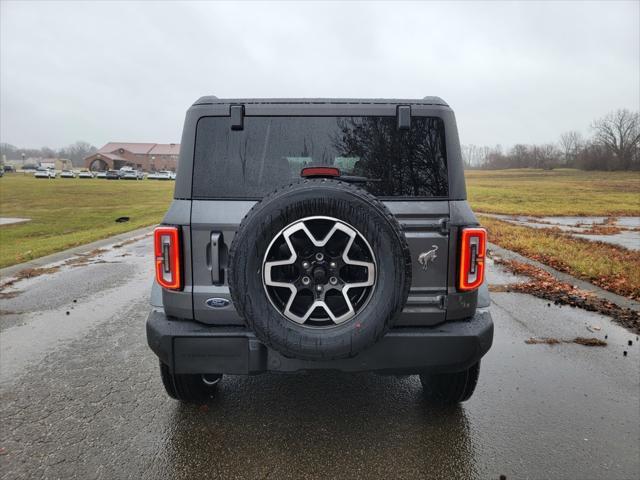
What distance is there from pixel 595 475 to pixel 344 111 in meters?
2.59

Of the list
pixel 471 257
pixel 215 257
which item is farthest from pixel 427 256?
pixel 215 257

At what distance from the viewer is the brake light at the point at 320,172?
2.57m

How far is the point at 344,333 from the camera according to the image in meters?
2.33

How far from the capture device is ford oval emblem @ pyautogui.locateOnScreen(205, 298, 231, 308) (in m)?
2.66

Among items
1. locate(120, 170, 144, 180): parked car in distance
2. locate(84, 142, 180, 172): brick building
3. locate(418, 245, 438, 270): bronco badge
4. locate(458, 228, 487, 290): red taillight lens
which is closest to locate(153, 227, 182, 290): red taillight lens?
locate(418, 245, 438, 270): bronco badge

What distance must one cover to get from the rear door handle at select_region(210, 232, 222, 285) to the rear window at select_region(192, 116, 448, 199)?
29 centimetres

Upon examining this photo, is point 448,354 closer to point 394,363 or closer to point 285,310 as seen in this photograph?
point 394,363

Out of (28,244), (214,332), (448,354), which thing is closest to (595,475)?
(448,354)

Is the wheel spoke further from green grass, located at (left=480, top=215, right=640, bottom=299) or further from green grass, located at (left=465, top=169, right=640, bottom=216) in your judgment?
green grass, located at (left=465, top=169, right=640, bottom=216)

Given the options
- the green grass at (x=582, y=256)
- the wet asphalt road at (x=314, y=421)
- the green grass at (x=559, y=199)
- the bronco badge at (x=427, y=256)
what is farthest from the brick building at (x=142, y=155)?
the bronco badge at (x=427, y=256)

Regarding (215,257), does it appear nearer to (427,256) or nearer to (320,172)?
(320,172)

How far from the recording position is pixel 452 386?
3.15 m

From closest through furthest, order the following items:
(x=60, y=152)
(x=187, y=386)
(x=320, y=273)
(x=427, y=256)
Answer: (x=320, y=273), (x=427, y=256), (x=187, y=386), (x=60, y=152)

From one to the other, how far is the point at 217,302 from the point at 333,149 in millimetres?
1196
